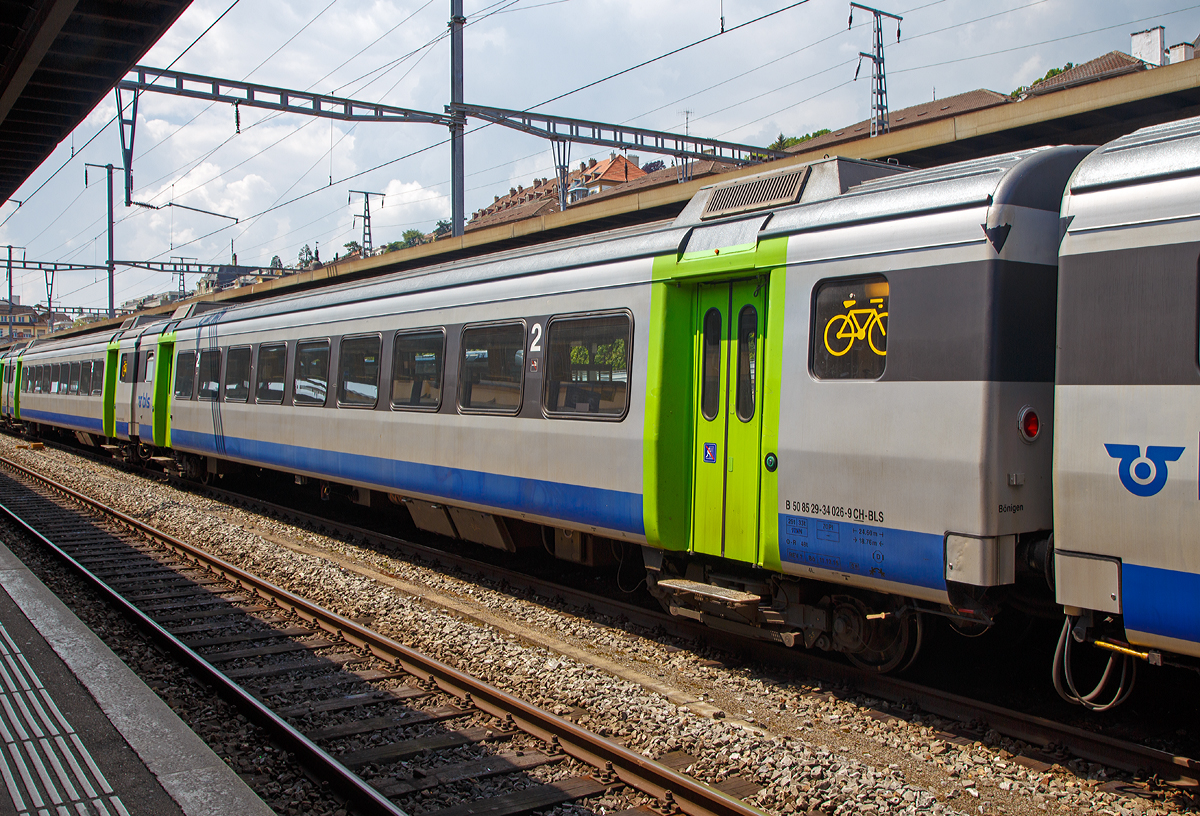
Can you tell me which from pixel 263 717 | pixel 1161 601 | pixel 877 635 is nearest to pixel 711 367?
pixel 877 635

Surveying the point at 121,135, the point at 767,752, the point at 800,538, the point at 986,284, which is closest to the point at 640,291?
the point at 800,538

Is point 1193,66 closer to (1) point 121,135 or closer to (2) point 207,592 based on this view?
(2) point 207,592

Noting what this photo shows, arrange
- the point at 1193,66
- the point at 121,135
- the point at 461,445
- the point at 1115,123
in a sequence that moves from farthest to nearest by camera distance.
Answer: the point at 121,135, the point at 461,445, the point at 1115,123, the point at 1193,66

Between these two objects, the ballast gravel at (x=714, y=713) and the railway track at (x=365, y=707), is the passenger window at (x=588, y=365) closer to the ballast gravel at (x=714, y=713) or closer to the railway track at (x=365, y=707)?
the ballast gravel at (x=714, y=713)

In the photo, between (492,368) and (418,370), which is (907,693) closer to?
(492,368)

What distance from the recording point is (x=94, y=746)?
4.74 meters

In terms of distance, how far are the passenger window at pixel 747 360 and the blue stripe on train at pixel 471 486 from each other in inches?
44.2

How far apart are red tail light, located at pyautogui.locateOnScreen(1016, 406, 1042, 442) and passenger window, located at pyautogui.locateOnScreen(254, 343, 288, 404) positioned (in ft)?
33.8

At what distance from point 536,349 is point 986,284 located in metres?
4.14

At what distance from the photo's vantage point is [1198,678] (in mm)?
5582

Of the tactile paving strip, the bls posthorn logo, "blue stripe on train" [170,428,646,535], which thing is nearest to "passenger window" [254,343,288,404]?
"blue stripe on train" [170,428,646,535]

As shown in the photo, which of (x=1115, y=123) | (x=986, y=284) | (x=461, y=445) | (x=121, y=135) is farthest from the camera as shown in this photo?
(x=121, y=135)

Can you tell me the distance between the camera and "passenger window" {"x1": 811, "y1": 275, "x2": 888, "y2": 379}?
5.43m

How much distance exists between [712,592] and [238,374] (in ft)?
34.3
